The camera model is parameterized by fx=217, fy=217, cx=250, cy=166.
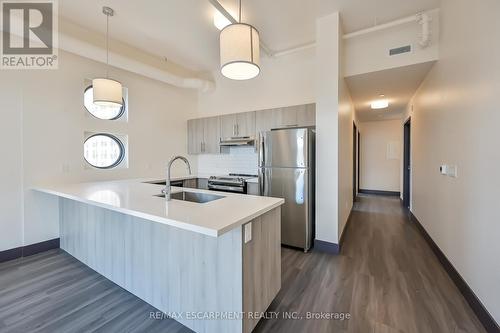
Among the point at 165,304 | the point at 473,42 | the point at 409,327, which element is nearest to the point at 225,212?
the point at 165,304

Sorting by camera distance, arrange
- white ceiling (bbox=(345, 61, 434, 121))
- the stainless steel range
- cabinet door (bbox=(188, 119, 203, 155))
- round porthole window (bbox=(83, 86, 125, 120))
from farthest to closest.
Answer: cabinet door (bbox=(188, 119, 203, 155))
the stainless steel range
round porthole window (bbox=(83, 86, 125, 120))
white ceiling (bbox=(345, 61, 434, 121))

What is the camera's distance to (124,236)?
1998 millimetres

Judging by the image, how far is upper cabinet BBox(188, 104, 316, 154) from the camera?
351 centimetres

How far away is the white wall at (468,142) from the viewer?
1.61 m

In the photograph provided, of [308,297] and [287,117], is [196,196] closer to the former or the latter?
[308,297]

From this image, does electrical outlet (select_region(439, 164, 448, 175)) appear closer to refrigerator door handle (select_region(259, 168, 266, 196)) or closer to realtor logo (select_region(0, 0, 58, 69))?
refrigerator door handle (select_region(259, 168, 266, 196))

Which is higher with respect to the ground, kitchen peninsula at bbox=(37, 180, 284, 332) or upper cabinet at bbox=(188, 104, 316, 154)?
upper cabinet at bbox=(188, 104, 316, 154)

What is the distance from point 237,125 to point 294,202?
1950 millimetres

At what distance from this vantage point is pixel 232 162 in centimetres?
474

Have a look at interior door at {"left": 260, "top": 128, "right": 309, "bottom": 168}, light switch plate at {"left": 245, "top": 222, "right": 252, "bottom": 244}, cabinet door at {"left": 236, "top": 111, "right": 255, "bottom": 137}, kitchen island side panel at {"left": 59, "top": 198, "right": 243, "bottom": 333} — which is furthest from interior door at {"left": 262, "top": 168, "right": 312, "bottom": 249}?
kitchen island side panel at {"left": 59, "top": 198, "right": 243, "bottom": 333}

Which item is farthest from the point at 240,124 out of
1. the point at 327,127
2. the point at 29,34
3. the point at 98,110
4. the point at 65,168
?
the point at 29,34

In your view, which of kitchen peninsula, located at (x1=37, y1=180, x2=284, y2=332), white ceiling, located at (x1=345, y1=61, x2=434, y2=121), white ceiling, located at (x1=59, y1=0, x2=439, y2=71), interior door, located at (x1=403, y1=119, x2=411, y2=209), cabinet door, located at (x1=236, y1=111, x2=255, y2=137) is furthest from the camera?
interior door, located at (x1=403, y1=119, x2=411, y2=209)

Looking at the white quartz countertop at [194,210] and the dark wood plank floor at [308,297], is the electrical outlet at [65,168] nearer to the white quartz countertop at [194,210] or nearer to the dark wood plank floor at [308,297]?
the dark wood plank floor at [308,297]

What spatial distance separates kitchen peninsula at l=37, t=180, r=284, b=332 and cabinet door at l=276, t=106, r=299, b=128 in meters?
2.00
